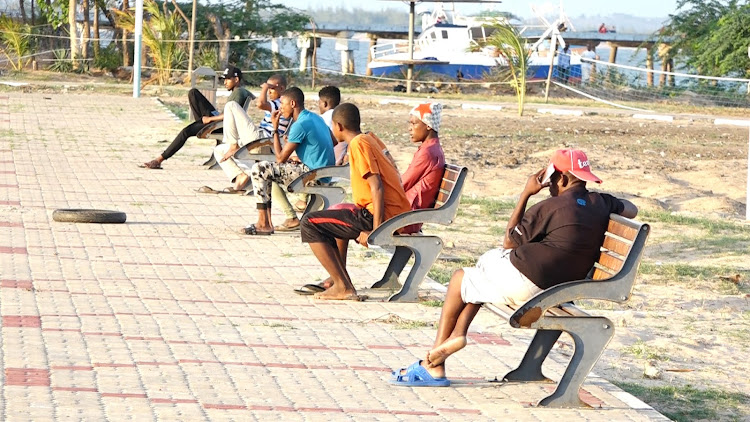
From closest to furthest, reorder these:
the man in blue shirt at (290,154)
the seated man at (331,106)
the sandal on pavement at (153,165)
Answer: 1. the man in blue shirt at (290,154)
2. the seated man at (331,106)
3. the sandal on pavement at (153,165)

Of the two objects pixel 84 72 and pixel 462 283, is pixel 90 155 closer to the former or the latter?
pixel 462 283

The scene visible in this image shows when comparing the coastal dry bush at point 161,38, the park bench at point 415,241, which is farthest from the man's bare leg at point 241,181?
the coastal dry bush at point 161,38

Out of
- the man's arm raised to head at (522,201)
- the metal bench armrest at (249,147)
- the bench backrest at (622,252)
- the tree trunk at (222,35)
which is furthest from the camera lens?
the tree trunk at (222,35)

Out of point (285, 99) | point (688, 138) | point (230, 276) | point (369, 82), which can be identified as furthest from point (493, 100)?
point (230, 276)

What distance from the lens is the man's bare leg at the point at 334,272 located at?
821 centimetres

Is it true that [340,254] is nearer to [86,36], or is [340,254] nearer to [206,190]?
[206,190]

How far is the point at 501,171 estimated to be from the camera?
56.6 ft

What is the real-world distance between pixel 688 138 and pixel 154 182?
42.6ft

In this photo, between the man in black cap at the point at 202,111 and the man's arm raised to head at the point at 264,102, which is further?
the man in black cap at the point at 202,111

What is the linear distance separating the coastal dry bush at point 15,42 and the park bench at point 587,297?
3042 cm

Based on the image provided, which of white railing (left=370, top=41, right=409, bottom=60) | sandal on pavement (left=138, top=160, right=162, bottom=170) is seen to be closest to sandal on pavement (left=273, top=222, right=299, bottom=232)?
sandal on pavement (left=138, top=160, right=162, bottom=170)

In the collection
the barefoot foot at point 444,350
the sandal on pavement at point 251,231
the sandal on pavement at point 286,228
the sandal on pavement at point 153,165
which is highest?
the barefoot foot at point 444,350

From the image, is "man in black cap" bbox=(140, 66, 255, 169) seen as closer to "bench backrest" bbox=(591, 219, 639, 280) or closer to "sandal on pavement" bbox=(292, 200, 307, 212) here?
"sandal on pavement" bbox=(292, 200, 307, 212)

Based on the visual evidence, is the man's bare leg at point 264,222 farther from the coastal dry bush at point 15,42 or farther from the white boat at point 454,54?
the white boat at point 454,54
